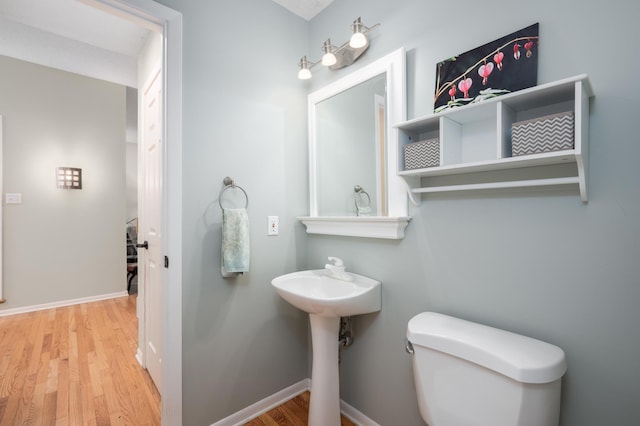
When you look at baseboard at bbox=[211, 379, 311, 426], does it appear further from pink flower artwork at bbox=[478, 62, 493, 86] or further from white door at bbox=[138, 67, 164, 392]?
pink flower artwork at bbox=[478, 62, 493, 86]

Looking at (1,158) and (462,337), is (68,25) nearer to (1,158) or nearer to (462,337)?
(1,158)

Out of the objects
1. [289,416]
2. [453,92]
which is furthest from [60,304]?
[453,92]

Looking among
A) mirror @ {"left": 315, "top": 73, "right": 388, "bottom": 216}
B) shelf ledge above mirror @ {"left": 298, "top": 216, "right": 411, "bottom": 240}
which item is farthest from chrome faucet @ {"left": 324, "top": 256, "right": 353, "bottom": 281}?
mirror @ {"left": 315, "top": 73, "right": 388, "bottom": 216}

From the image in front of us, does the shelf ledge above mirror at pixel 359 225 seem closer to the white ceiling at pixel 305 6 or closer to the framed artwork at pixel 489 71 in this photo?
the framed artwork at pixel 489 71

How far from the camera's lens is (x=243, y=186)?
161cm

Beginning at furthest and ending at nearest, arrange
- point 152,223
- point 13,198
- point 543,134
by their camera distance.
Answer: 1. point 13,198
2. point 152,223
3. point 543,134

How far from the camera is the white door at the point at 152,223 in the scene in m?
1.81

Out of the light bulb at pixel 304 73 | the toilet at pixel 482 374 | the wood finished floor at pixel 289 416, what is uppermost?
the light bulb at pixel 304 73

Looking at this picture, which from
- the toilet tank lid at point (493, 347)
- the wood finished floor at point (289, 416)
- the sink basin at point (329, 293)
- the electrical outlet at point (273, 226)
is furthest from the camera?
the electrical outlet at point (273, 226)

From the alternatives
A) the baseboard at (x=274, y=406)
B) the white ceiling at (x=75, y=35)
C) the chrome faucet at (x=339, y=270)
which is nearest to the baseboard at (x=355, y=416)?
the baseboard at (x=274, y=406)

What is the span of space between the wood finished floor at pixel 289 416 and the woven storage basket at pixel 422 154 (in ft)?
4.68

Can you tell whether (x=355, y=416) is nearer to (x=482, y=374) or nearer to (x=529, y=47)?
(x=482, y=374)

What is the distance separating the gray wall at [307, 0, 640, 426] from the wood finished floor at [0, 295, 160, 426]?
155 cm

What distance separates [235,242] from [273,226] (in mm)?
310
